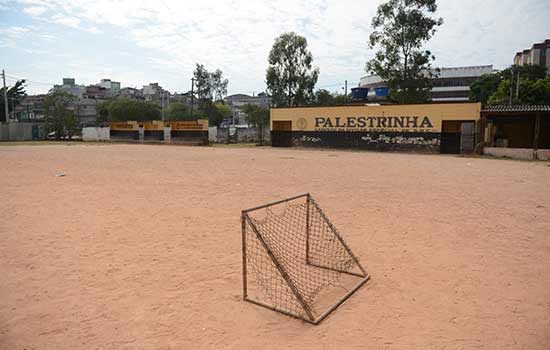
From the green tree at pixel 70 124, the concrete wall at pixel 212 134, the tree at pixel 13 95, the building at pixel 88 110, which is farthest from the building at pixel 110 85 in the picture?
the concrete wall at pixel 212 134

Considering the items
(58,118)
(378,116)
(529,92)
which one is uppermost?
(529,92)

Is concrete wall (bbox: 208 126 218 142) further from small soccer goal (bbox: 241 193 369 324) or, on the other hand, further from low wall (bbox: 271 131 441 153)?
small soccer goal (bbox: 241 193 369 324)

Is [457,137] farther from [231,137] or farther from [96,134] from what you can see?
[96,134]

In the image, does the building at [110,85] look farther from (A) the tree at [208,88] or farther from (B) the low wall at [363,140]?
(B) the low wall at [363,140]

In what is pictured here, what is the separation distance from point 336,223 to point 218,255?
9.25 ft

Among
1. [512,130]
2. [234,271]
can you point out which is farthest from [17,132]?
[234,271]

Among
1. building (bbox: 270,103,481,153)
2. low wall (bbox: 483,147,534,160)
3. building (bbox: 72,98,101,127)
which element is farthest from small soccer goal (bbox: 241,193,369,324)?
building (bbox: 72,98,101,127)

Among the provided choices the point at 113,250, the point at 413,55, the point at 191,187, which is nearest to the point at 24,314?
the point at 113,250

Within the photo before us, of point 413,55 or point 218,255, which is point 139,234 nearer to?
point 218,255

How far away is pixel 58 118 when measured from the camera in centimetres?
5212

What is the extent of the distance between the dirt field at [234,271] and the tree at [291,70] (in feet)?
129

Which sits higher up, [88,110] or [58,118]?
[88,110]

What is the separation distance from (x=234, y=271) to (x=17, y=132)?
5846 cm

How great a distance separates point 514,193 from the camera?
36.4 ft
